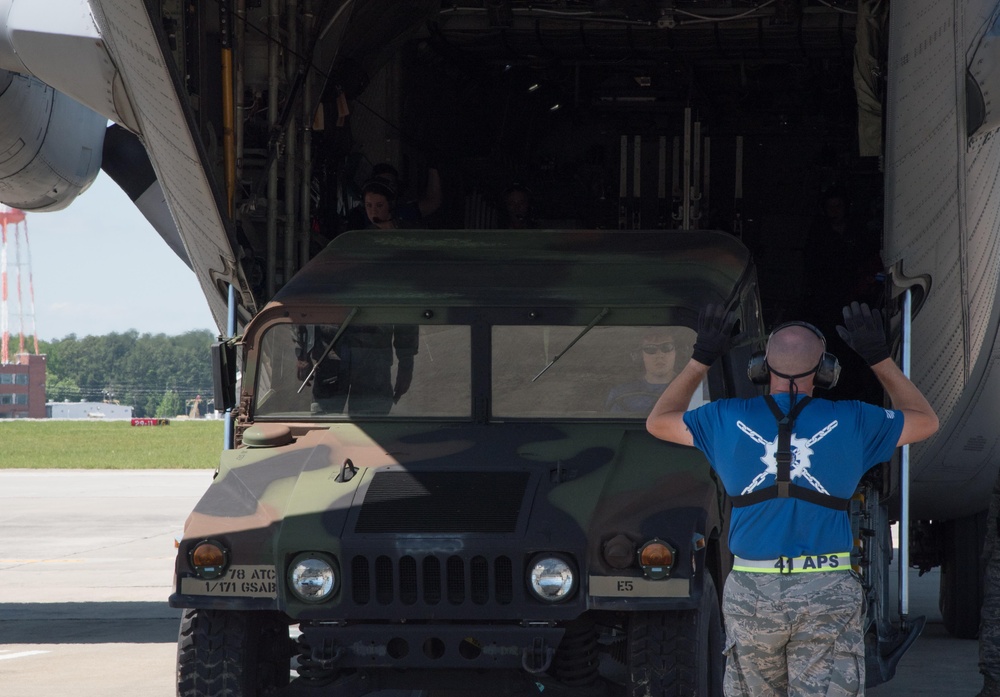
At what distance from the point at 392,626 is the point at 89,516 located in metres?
16.0

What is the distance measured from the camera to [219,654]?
540 centimetres

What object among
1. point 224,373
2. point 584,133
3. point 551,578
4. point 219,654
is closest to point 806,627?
point 551,578

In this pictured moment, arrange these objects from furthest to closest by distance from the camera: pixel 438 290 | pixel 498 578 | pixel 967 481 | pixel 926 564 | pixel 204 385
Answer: pixel 204 385, pixel 926 564, pixel 967 481, pixel 438 290, pixel 498 578

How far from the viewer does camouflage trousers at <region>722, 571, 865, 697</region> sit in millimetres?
4254

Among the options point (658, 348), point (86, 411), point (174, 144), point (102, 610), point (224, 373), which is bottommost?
point (86, 411)

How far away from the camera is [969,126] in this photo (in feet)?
23.4

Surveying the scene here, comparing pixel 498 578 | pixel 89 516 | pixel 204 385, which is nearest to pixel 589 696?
pixel 498 578

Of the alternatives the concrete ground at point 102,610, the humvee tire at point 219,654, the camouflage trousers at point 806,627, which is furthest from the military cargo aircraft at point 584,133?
the camouflage trousers at point 806,627

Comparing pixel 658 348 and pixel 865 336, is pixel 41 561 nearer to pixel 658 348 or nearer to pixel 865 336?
pixel 658 348

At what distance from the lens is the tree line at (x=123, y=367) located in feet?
466

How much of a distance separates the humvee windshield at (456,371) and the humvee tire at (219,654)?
4.01 feet

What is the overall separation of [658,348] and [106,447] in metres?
43.7

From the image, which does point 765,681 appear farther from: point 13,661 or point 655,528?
point 13,661

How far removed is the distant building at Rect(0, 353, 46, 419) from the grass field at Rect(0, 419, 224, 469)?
37305mm
